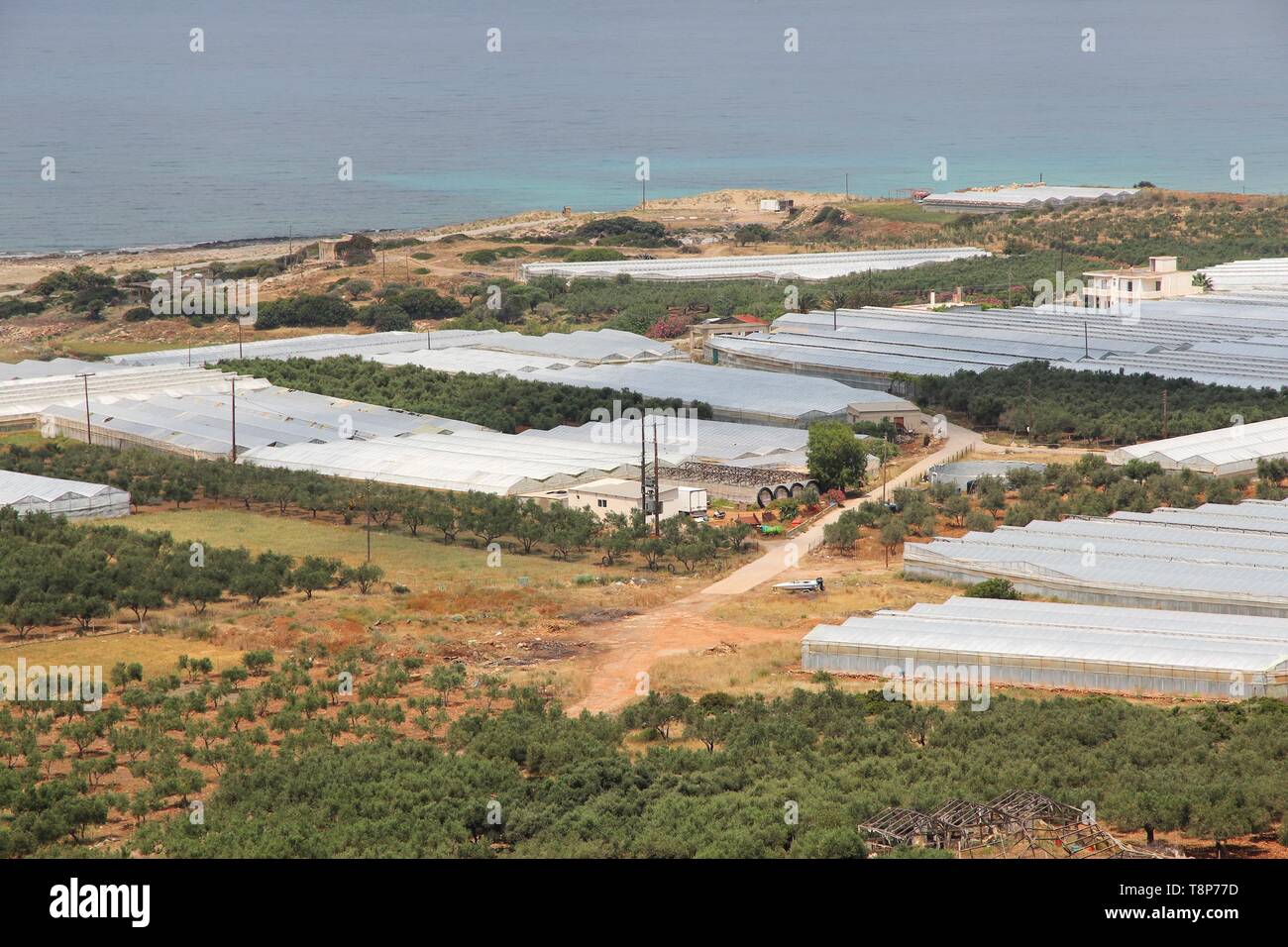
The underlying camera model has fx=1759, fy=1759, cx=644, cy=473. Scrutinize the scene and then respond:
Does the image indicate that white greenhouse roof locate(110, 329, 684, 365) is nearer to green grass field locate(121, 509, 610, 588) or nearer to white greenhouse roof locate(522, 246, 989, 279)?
white greenhouse roof locate(522, 246, 989, 279)

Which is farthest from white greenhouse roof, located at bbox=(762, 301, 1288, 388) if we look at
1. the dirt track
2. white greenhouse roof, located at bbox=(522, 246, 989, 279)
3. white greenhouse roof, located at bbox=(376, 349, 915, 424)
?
the dirt track

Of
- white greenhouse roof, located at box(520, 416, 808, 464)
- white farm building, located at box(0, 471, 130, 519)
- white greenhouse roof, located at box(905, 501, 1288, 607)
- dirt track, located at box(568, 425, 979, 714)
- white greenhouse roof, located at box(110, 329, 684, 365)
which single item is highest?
white greenhouse roof, located at box(110, 329, 684, 365)

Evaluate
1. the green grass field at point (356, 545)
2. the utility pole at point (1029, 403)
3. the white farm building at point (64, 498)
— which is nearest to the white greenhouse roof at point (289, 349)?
the white farm building at point (64, 498)

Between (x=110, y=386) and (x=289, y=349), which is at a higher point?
(x=289, y=349)

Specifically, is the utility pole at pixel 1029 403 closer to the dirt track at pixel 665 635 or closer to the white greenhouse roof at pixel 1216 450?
the white greenhouse roof at pixel 1216 450

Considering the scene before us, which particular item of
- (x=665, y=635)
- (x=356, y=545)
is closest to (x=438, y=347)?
(x=356, y=545)

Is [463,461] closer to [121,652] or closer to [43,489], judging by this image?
[43,489]
